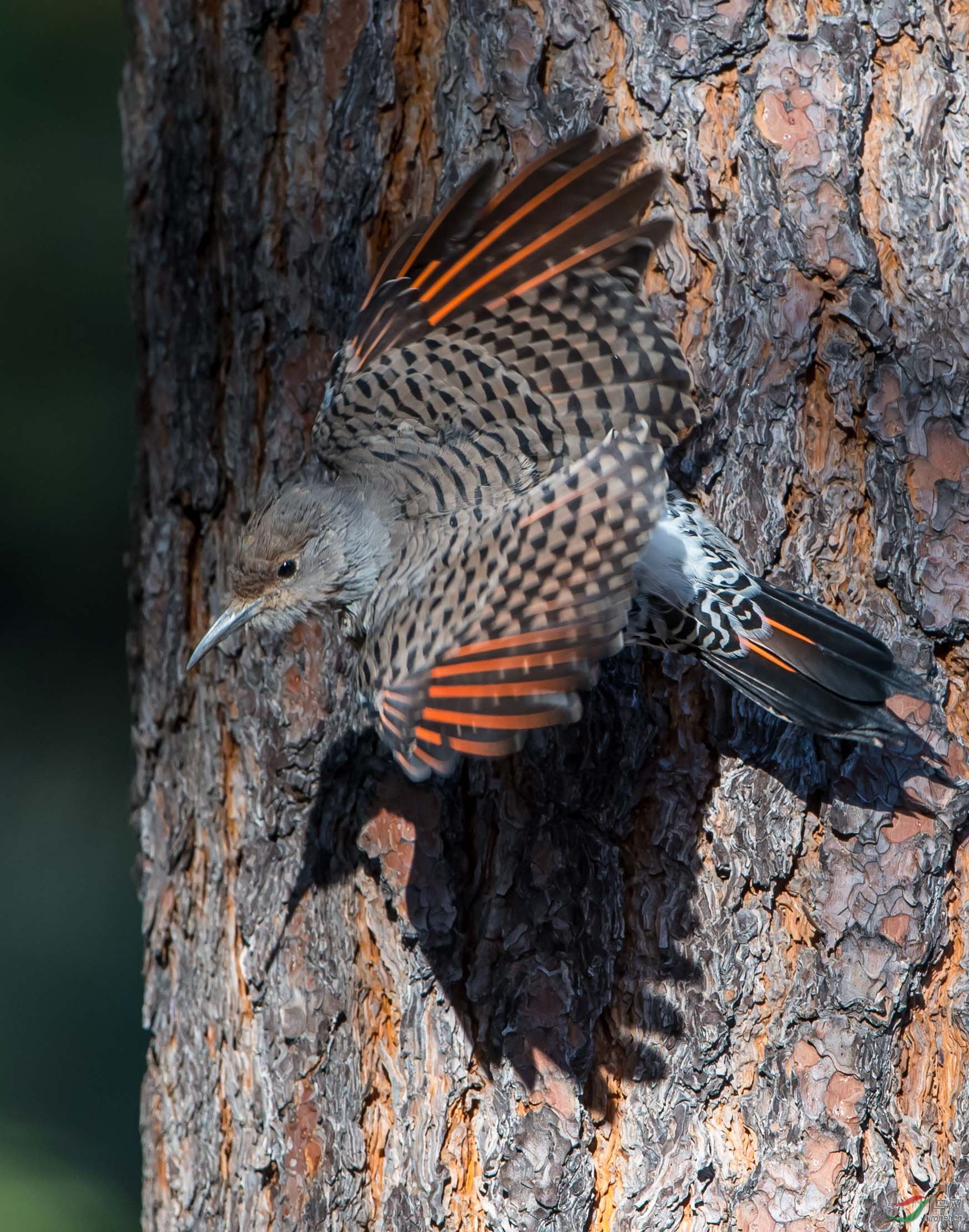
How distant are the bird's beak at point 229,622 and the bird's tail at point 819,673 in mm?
842

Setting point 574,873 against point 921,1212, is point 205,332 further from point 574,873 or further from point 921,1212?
point 921,1212

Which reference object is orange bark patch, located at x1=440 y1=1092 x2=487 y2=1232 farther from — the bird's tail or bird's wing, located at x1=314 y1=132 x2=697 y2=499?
bird's wing, located at x1=314 y1=132 x2=697 y2=499

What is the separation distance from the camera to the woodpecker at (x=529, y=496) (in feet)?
5.85

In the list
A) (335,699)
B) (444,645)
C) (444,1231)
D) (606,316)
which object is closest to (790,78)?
(606,316)

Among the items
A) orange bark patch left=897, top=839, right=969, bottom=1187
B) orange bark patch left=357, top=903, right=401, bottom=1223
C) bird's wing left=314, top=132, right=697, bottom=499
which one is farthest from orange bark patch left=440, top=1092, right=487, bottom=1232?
bird's wing left=314, top=132, right=697, bottom=499

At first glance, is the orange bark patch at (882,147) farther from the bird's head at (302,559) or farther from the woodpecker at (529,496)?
the bird's head at (302,559)

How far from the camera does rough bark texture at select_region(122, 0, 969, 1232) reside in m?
1.96

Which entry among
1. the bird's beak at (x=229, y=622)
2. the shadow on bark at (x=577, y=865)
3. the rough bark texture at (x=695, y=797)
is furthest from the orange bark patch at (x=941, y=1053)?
the bird's beak at (x=229, y=622)

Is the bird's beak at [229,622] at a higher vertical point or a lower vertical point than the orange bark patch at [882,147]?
lower

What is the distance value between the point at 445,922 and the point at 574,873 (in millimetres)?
250

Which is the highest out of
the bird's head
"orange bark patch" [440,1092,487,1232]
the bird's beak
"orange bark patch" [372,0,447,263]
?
"orange bark patch" [372,0,447,263]

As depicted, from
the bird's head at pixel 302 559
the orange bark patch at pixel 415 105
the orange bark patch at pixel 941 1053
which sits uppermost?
the orange bark patch at pixel 415 105

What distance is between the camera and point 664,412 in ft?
6.45

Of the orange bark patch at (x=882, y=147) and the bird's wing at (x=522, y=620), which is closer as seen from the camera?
the bird's wing at (x=522, y=620)
